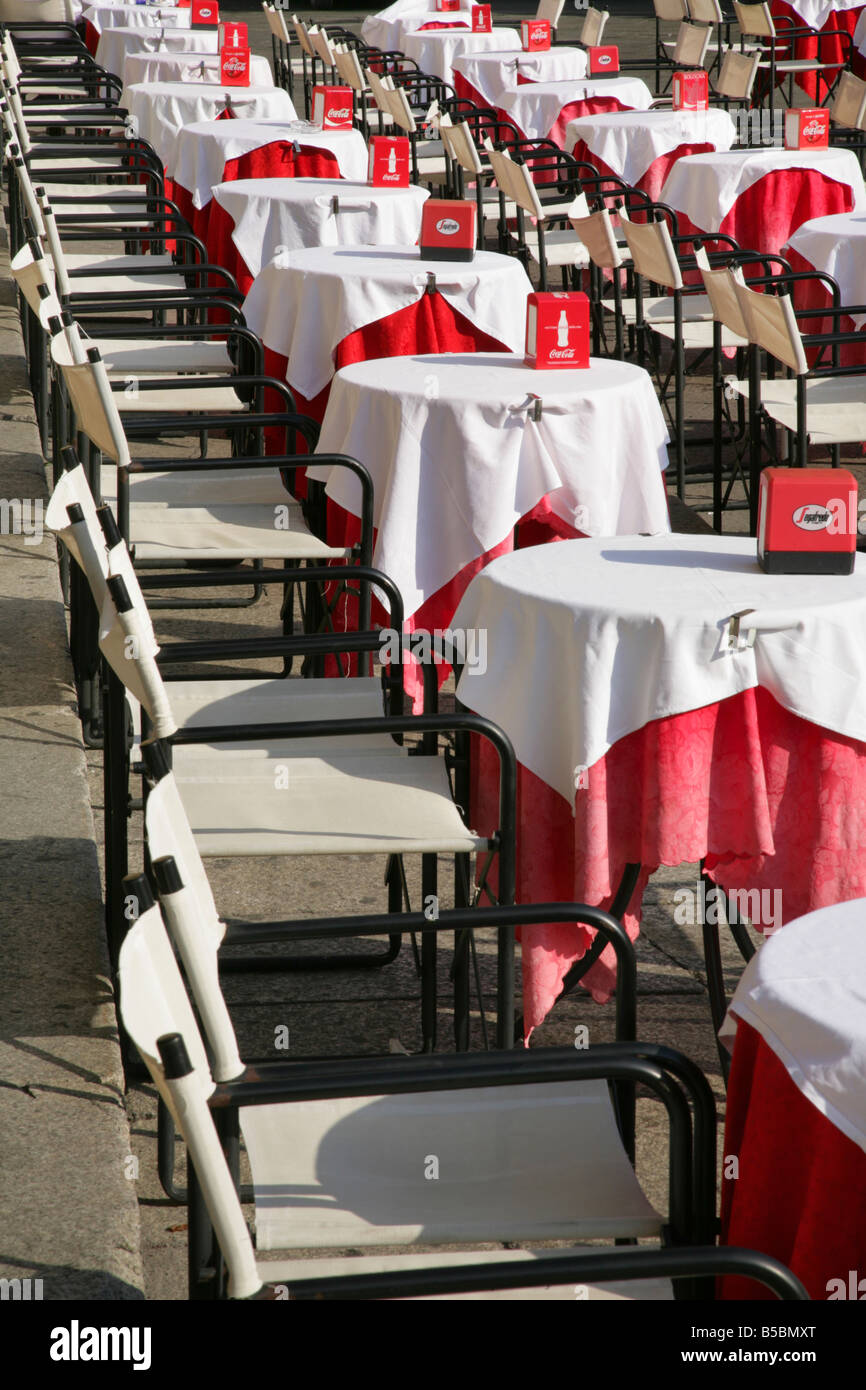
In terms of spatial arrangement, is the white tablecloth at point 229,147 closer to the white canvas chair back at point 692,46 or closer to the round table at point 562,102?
the round table at point 562,102

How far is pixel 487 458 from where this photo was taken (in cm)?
453

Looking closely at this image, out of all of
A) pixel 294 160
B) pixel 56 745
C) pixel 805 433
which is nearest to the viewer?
pixel 56 745

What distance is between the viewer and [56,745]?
4.35 metres

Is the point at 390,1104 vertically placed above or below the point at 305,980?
above

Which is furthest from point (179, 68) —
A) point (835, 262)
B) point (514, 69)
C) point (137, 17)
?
point (835, 262)

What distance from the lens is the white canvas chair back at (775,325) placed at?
534cm

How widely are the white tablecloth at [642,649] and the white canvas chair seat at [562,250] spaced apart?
17.6ft

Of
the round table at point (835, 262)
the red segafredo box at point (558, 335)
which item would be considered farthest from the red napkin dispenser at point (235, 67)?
the red segafredo box at point (558, 335)

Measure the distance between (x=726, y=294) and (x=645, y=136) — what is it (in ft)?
13.5

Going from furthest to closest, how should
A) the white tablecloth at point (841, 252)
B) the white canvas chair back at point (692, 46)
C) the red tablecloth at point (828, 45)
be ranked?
the red tablecloth at point (828, 45) → the white canvas chair back at point (692, 46) → the white tablecloth at point (841, 252)

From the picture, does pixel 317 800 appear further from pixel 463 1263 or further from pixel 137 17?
pixel 137 17
